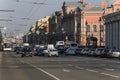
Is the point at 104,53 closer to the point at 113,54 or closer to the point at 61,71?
the point at 113,54

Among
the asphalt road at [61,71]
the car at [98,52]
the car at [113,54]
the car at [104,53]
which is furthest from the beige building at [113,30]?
the asphalt road at [61,71]

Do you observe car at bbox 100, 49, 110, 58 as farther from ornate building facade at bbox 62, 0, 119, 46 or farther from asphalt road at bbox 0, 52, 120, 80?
ornate building facade at bbox 62, 0, 119, 46

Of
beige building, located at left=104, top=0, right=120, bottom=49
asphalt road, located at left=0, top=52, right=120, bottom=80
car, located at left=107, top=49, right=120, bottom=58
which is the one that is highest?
beige building, located at left=104, top=0, right=120, bottom=49

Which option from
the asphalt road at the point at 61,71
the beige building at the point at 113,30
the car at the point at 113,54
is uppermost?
the beige building at the point at 113,30

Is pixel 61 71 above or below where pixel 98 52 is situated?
below

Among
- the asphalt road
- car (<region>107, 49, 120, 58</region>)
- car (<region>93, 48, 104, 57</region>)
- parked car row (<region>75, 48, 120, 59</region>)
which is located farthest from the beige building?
the asphalt road

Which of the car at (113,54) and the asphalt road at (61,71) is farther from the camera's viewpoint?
the car at (113,54)

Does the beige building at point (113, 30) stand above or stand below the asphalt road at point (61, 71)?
above

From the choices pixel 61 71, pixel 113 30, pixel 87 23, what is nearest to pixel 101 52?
pixel 113 30

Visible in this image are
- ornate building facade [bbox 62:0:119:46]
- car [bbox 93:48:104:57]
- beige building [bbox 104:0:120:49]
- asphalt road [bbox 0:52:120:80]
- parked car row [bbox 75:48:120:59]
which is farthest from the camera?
ornate building facade [bbox 62:0:119:46]

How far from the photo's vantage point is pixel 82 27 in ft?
458

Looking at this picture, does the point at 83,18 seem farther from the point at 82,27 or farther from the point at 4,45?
the point at 4,45

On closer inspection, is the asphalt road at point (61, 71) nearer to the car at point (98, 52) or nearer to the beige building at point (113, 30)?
the car at point (98, 52)

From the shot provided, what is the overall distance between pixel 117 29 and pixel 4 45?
197 feet
